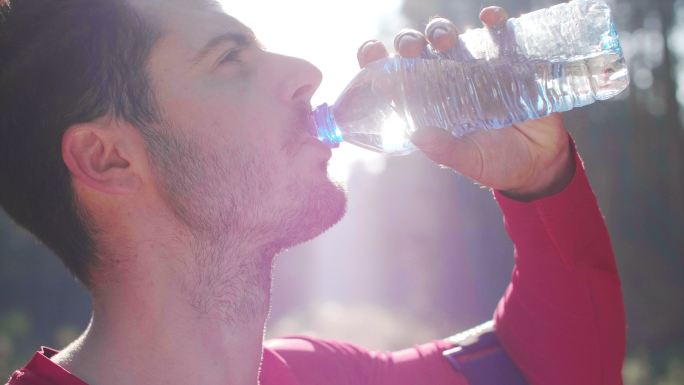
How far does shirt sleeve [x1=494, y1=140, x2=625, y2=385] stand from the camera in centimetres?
183

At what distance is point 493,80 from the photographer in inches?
75.2

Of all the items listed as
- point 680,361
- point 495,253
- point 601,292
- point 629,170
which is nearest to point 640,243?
point 629,170

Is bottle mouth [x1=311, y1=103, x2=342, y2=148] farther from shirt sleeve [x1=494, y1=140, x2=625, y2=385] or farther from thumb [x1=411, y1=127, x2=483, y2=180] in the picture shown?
shirt sleeve [x1=494, y1=140, x2=625, y2=385]

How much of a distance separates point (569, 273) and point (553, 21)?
0.74 metres

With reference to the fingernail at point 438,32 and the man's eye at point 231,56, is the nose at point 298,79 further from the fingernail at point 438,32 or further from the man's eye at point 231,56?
the fingernail at point 438,32

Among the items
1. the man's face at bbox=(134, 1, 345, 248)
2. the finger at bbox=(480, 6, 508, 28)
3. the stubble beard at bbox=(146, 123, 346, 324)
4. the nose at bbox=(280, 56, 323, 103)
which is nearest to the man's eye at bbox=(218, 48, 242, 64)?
the man's face at bbox=(134, 1, 345, 248)

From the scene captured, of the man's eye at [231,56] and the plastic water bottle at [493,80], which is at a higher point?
the man's eye at [231,56]

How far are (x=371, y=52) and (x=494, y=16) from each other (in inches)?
14.2

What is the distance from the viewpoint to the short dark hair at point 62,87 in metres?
1.71

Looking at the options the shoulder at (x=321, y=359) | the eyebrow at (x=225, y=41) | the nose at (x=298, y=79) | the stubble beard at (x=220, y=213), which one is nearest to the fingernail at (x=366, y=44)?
the nose at (x=298, y=79)

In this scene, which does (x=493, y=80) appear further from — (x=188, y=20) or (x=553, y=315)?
(x=188, y=20)

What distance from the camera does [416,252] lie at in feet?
33.9

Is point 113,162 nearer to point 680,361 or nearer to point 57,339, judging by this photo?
point 680,361

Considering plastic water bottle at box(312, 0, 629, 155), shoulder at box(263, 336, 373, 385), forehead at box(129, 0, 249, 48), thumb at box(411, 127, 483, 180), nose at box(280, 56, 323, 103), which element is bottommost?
shoulder at box(263, 336, 373, 385)
